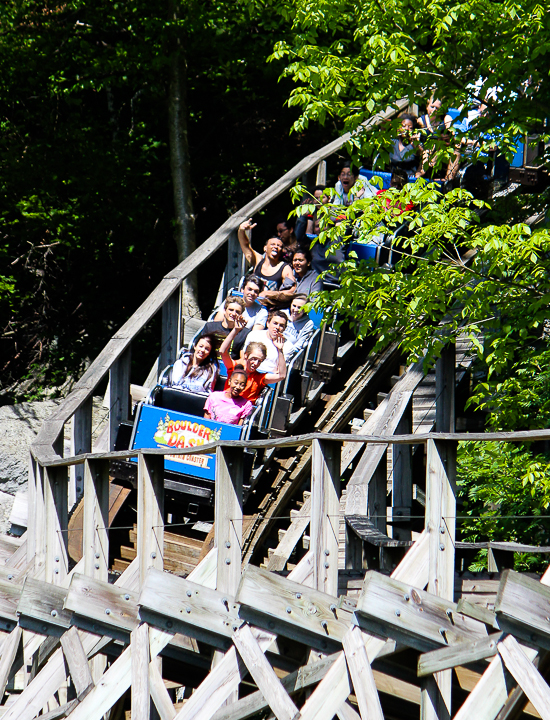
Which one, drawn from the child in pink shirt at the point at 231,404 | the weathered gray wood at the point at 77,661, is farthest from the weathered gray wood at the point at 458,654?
the child in pink shirt at the point at 231,404

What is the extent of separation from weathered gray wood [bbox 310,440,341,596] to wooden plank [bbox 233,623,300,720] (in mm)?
371

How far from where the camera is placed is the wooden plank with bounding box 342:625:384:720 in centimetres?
366

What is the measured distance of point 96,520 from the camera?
5.19 metres

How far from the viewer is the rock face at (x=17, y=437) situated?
37.4 feet

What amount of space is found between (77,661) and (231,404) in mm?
2578

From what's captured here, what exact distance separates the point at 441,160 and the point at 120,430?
9.68 feet

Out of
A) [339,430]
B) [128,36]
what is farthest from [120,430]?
[128,36]

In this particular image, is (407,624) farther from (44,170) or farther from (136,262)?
(136,262)

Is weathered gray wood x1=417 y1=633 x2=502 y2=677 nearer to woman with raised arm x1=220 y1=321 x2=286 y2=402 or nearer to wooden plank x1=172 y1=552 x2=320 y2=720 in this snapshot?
wooden plank x1=172 y1=552 x2=320 y2=720

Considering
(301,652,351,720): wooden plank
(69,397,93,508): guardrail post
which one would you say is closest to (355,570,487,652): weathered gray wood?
(301,652,351,720): wooden plank

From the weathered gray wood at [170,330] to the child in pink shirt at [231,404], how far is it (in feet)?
3.04

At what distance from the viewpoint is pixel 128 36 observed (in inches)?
551

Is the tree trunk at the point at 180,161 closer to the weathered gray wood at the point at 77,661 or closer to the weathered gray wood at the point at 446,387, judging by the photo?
the weathered gray wood at the point at 446,387

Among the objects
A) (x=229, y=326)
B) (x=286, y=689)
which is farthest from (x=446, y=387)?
(x=286, y=689)
